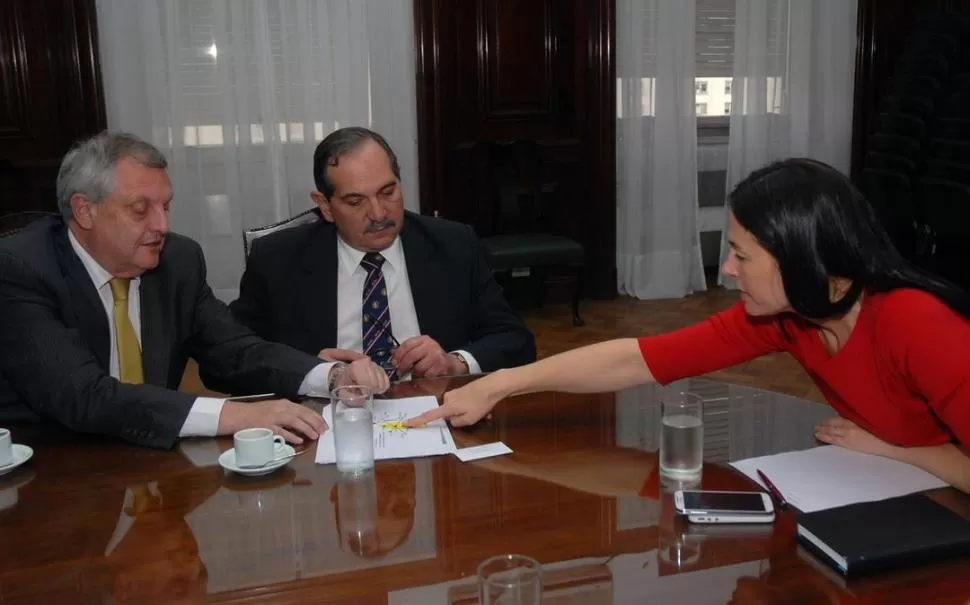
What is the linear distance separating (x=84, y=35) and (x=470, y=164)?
2.22 meters

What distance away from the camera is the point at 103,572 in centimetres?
112

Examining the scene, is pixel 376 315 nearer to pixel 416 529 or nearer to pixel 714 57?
pixel 416 529

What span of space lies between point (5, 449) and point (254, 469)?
0.42 metres

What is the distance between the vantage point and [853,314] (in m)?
1.47

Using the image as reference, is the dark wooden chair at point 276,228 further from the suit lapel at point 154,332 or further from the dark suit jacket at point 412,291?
the suit lapel at point 154,332

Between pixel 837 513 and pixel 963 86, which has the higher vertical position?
pixel 963 86

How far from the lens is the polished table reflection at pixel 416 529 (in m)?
1.06

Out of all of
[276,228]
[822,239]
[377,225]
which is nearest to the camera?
[822,239]

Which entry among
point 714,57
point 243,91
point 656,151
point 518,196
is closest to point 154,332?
point 243,91

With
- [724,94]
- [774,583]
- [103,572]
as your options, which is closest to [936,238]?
[724,94]

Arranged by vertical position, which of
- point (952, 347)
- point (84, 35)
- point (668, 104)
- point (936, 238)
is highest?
point (84, 35)

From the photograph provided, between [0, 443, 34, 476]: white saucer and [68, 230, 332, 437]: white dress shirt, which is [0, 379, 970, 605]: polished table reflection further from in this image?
[68, 230, 332, 437]: white dress shirt

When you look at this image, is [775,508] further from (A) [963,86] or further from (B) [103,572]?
(A) [963,86]

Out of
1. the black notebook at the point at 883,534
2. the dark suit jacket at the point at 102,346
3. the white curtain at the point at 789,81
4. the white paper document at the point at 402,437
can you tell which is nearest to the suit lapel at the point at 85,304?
the dark suit jacket at the point at 102,346
